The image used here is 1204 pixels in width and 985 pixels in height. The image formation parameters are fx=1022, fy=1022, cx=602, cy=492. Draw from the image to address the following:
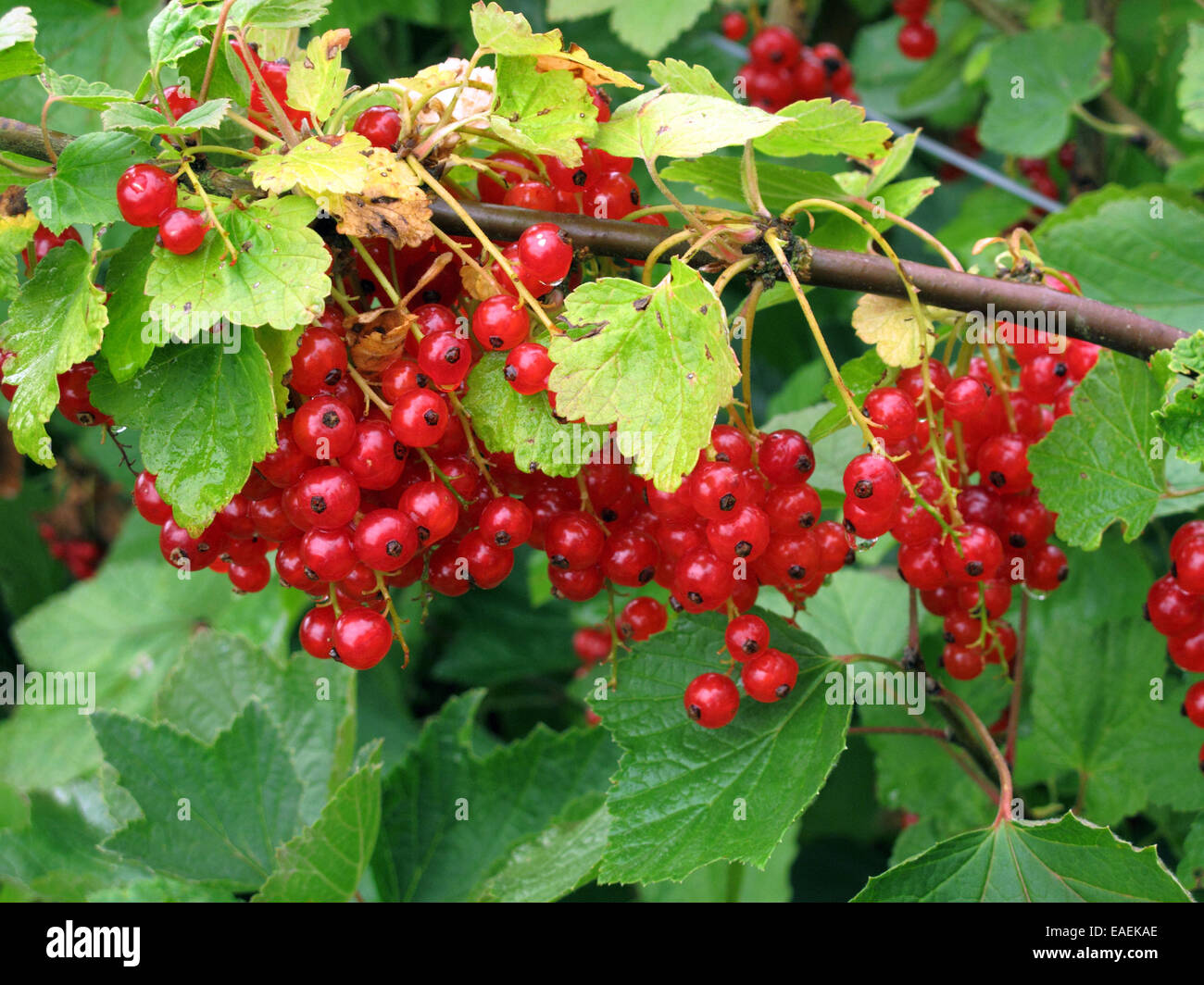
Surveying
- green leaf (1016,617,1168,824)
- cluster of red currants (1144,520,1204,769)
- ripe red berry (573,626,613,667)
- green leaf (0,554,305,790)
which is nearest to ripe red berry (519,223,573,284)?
cluster of red currants (1144,520,1204,769)

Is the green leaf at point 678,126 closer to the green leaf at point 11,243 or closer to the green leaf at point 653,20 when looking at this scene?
the green leaf at point 11,243

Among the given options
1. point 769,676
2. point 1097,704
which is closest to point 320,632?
point 769,676

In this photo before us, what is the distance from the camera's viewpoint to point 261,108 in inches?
36.6

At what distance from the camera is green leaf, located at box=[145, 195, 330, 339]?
0.78m

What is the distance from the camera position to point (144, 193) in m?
0.81

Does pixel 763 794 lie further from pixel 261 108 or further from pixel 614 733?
pixel 261 108

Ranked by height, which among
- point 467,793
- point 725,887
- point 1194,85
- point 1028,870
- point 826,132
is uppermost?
point 1194,85

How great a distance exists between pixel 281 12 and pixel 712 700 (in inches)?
28.8

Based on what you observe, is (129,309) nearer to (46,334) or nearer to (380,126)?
(46,334)

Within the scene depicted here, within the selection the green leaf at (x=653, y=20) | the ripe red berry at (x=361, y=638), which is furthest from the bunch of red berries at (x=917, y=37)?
the ripe red berry at (x=361, y=638)

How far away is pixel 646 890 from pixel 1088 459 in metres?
1.00

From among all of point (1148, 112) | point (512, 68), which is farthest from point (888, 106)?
point (512, 68)

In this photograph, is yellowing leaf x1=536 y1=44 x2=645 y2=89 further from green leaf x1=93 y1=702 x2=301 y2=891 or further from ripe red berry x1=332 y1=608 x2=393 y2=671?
green leaf x1=93 y1=702 x2=301 y2=891

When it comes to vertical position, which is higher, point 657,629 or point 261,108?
point 261,108
